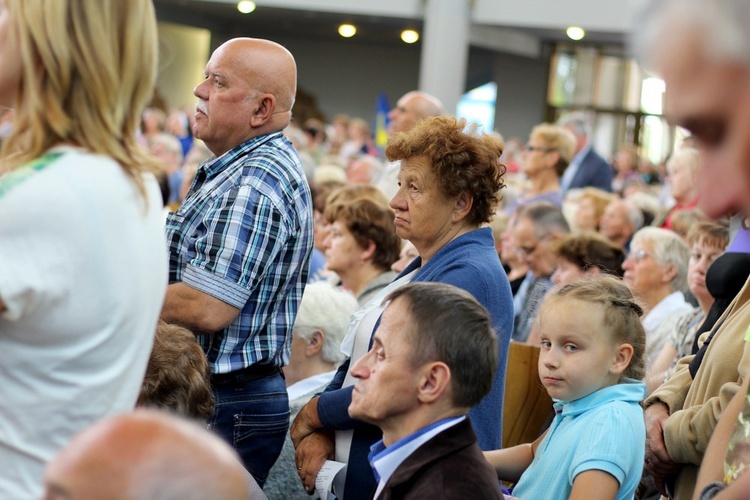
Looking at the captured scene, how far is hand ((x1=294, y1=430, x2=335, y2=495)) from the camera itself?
9.94 ft

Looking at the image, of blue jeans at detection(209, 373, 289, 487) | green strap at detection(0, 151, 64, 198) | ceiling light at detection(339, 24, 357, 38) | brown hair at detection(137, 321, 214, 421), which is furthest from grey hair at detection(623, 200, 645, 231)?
ceiling light at detection(339, 24, 357, 38)

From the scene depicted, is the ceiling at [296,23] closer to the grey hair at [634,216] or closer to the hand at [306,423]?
the grey hair at [634,216]

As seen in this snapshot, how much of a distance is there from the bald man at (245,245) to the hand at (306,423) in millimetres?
101

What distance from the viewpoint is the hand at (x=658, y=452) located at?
2889 mm

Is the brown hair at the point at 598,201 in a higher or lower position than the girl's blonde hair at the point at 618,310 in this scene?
lower

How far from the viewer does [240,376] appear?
3.09 metres

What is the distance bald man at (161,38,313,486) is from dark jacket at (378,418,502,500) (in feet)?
3.06

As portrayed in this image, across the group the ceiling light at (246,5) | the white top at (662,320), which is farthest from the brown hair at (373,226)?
the ceiling light at (246,5)

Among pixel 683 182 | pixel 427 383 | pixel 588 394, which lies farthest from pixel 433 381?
pixel 683 182

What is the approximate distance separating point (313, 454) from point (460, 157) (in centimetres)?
100

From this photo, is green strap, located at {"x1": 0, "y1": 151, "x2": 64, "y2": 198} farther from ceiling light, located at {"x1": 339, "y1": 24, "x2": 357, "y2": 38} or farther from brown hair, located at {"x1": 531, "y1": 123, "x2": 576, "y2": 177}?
ceiling light, located at {"x1": 339, "y1": 24, "x2": 357, "y2": 38}

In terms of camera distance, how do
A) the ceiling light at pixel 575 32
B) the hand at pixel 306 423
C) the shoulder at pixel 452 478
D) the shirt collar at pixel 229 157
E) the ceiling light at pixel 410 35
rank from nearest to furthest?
the shoulder at pixel 452 478 → the hand at pixel 306 423 → the shirt collar at pixel 229 157 → the ceiling light at pixel 575 32 → the ceiling light at pixel 410 35

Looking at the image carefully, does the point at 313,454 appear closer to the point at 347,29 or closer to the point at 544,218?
the point at 544,218

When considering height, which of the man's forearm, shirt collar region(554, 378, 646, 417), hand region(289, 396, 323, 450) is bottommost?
hand region(289, 396, 323, 450)
